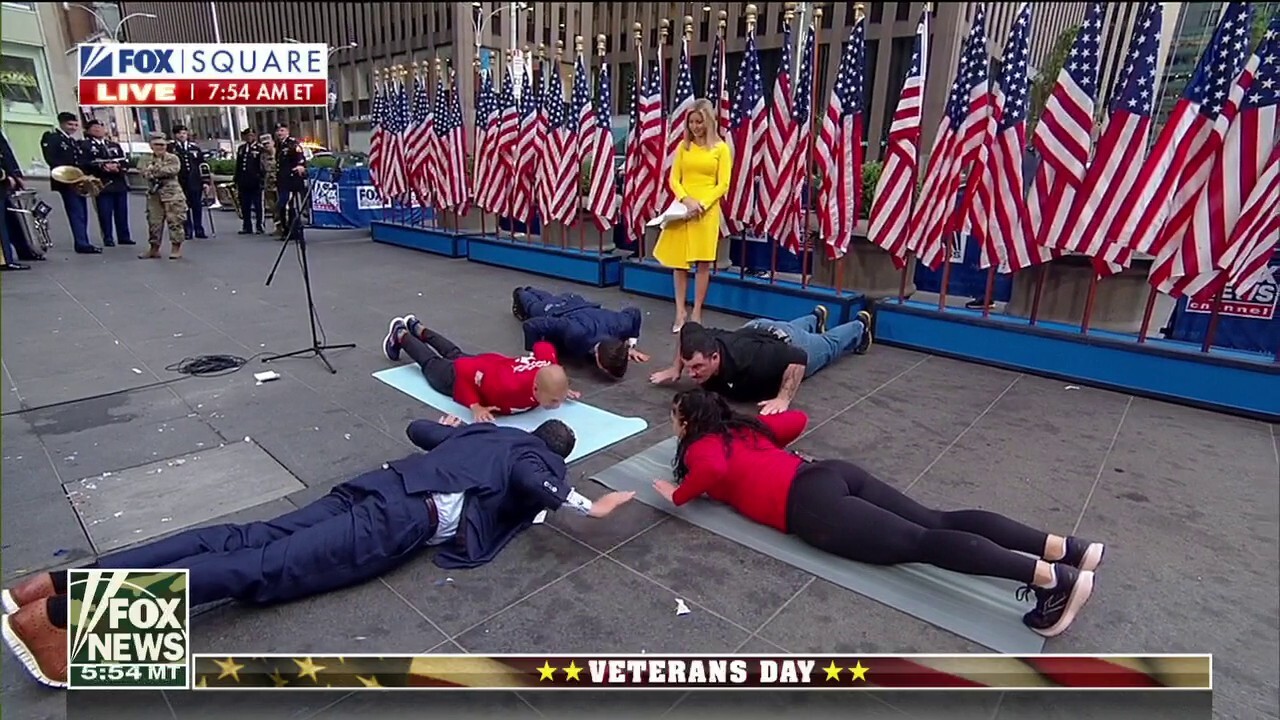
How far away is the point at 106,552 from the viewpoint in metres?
2.60

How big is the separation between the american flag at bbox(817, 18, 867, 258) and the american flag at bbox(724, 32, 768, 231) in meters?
0.66

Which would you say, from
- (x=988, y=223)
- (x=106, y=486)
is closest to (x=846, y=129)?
(x=988, y=223)

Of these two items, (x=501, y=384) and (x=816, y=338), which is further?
(x=816, y=338)

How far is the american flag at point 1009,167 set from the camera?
496 centimetres

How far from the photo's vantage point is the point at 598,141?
305 inches

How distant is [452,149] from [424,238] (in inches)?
74.7

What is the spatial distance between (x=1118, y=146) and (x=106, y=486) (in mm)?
6488

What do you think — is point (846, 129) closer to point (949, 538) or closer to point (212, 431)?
point (949, 538)

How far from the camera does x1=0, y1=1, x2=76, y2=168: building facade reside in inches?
953

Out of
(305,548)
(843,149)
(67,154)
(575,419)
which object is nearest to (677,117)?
(843,149)

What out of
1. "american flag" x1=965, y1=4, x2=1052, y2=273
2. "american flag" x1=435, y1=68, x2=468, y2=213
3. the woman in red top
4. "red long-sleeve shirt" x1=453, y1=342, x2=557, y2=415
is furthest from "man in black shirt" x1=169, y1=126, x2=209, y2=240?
"american flag" x1=965, y1=4, x2=1052, y2=273

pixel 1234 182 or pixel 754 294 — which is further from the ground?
pixel 1234 182

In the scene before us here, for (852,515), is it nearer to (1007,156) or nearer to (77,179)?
(1007,156)

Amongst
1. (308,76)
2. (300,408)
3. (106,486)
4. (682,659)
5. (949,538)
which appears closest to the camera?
(682,659)
